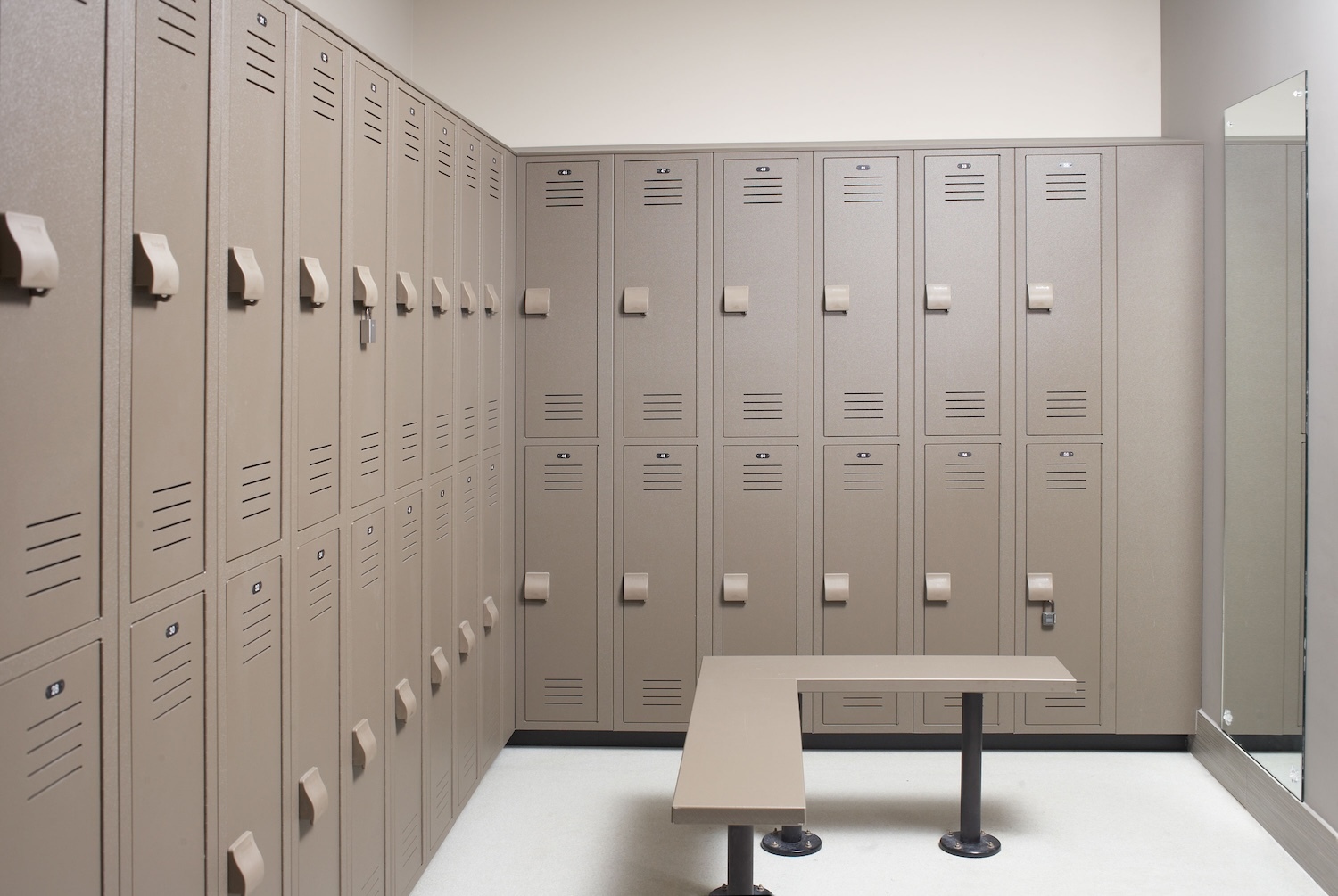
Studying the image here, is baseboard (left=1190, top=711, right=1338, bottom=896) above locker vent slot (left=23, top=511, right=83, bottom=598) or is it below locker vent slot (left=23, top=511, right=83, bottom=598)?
below

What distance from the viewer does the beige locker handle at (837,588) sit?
4.21 metres

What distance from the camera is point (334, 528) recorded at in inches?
98.1

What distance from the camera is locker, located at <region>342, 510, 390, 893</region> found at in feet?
8.53

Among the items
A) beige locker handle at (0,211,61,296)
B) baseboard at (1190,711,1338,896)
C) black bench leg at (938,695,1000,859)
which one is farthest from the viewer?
black bench leg at (938,695,1000,859)

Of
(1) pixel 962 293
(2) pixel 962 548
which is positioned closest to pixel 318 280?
(1) pixel 962 293

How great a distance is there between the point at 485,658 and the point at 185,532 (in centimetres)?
220

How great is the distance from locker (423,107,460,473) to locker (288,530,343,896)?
80cm

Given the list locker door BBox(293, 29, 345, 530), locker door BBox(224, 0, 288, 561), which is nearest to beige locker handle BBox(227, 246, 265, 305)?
locker door BBox(224, 0, 288, 561)

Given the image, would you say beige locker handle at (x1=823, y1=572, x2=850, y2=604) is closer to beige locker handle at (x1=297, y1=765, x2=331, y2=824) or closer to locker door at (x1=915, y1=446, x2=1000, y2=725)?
locker door at (x1=915, y1=446, x2=1000, y2=725)

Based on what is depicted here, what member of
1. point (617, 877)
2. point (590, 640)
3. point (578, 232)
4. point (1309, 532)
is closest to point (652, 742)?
point (590, 640)

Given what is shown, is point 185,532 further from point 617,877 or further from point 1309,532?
point 1309,532

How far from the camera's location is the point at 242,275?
1.95 m

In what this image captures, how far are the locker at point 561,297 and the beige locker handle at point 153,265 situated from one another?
2.59 metres

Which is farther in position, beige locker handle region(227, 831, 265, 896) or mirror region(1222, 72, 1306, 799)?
mirror region(1222, 72, 1306, 799)
